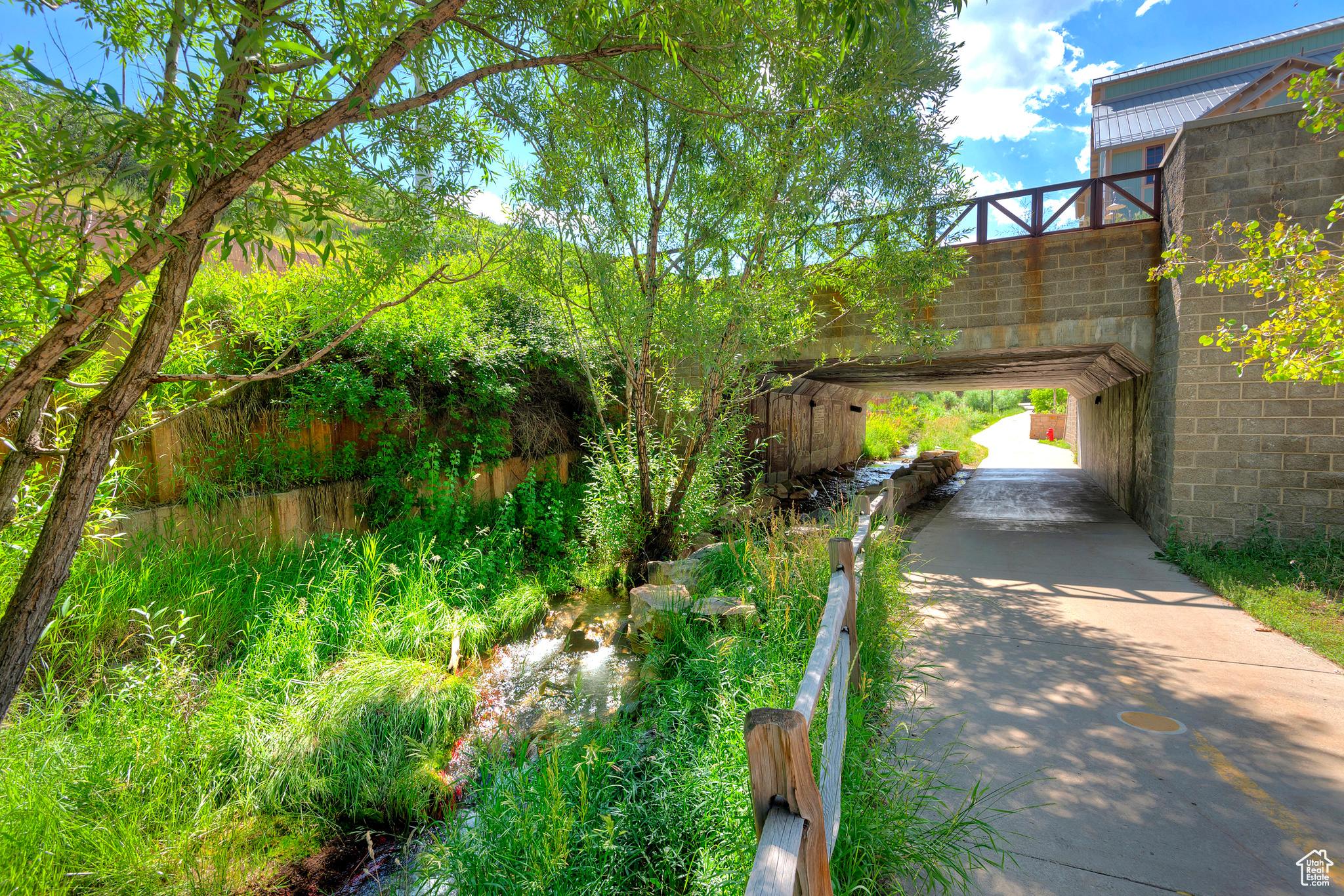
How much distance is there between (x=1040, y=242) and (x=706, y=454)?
4.73 m

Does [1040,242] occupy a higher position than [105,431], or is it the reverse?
[1040,242]

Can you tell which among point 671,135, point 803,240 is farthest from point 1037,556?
point 671,135

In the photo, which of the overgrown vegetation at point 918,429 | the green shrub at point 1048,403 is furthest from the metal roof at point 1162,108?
the green shrub at point 1048,403

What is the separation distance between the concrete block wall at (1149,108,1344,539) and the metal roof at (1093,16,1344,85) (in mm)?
21251

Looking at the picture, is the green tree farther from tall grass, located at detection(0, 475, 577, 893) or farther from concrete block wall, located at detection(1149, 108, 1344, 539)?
tall grass, located at detection(0, 475, 577, 893)

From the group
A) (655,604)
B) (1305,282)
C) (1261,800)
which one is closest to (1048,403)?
(1305,282)

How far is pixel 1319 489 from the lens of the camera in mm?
5188

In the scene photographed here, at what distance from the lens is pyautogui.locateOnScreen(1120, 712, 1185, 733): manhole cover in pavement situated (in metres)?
2.81

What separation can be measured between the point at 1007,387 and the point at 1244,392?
12.0 meters

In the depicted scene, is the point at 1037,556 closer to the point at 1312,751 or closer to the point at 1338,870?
the point at 1312,751

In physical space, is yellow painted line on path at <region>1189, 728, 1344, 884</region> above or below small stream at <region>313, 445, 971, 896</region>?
above

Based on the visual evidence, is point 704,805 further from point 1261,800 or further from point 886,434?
point 886,434

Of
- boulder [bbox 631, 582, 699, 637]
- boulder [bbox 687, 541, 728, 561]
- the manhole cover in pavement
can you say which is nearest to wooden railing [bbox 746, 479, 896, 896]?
the manhole cover in pavement

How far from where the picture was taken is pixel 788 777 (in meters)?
1.29
